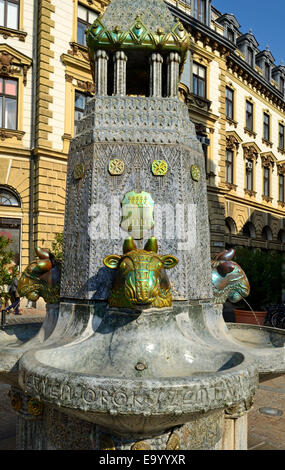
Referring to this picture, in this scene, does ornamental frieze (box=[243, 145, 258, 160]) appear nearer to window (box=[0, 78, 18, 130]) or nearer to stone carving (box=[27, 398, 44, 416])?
window (box=[0, 78, 18, 130])

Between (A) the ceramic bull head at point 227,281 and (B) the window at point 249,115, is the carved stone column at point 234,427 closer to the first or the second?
(A) the ceramic bull head at point 227,281

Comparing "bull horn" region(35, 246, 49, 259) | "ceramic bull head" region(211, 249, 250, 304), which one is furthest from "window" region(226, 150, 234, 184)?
"bull horn" region(35, 246, 49, 259)

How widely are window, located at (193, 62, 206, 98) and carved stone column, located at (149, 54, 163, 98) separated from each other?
847 inches

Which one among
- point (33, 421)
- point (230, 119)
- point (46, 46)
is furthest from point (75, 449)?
point (230, 119)

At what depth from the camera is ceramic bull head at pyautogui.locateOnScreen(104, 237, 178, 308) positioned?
2760mm

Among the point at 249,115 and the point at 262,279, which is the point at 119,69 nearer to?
the point at 262,279

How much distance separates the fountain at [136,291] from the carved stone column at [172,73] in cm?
1

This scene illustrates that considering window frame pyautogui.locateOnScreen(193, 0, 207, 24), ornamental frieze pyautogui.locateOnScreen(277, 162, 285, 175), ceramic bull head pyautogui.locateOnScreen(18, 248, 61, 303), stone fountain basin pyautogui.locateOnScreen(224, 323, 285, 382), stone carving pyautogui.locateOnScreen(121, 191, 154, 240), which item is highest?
window frame pyautogui.locateOnScreen(193, 0, 207, 24)

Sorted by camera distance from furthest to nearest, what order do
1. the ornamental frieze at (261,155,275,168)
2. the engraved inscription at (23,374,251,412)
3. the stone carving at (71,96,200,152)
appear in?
the ornamental frieze at (261,155,275,168) → the stone carving at (71,96,200,152) → the engraved inscription at (23,374,251,412)

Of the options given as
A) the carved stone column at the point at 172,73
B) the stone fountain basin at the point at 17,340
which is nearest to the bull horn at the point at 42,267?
the stone fountain basin at the point at 17,340

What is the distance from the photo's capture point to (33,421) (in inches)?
130

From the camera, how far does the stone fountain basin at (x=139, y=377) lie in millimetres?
2172

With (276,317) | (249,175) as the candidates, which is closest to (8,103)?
(276,317)

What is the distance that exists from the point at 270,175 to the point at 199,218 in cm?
2977
